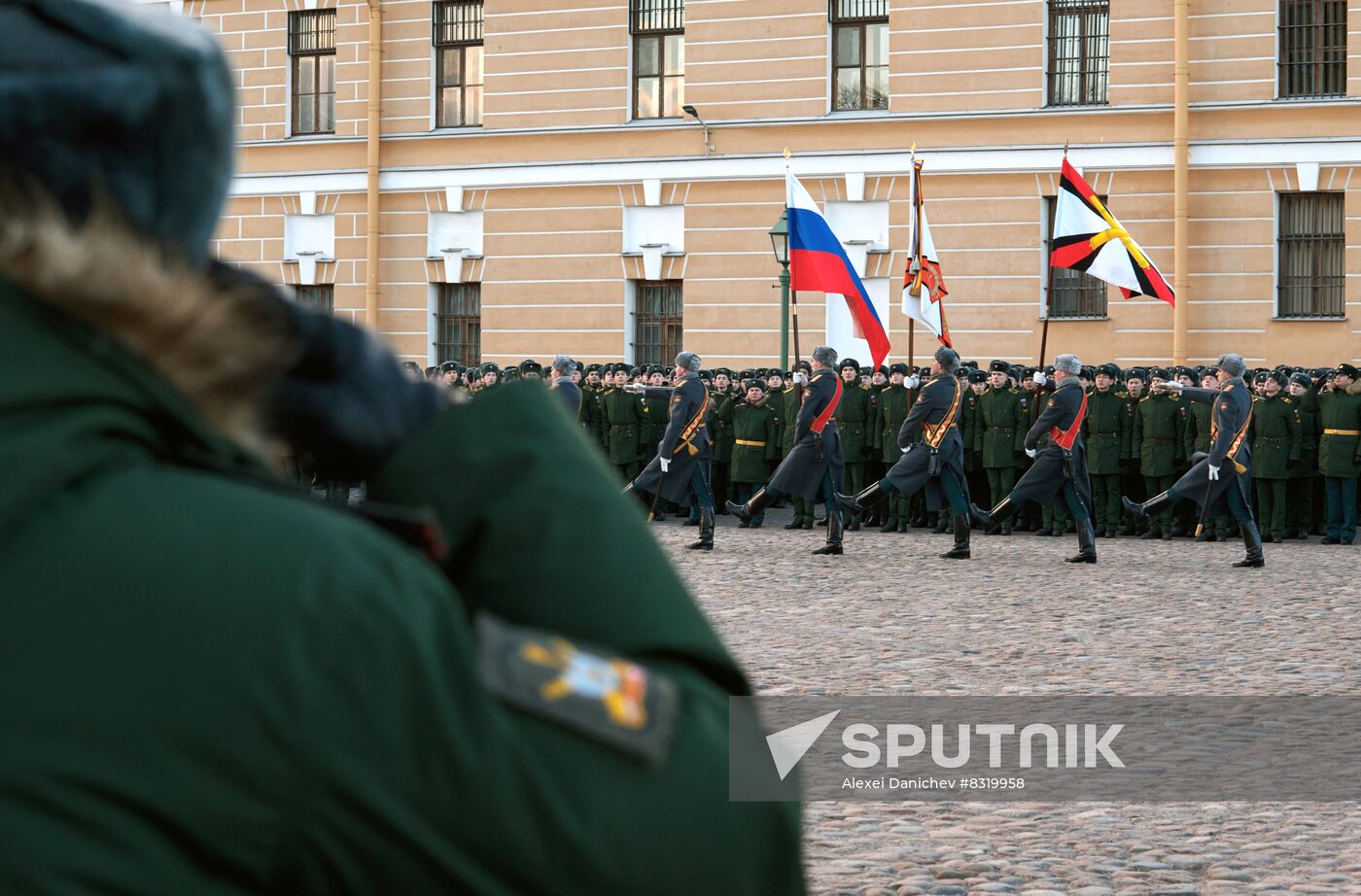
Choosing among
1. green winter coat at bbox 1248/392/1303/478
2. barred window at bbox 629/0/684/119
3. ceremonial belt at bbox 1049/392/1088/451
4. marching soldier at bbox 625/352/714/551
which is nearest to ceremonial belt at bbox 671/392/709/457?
marching soldier at bbox 625/352/714/551

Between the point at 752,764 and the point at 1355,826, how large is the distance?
5287 mm

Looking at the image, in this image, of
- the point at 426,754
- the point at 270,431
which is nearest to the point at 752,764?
the point at 426,754

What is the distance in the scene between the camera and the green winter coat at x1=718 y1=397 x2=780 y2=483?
2309cm

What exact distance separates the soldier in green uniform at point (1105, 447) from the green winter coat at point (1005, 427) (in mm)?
723

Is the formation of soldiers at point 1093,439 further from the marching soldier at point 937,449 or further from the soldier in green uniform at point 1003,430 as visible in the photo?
the marching soldier at point 937,449

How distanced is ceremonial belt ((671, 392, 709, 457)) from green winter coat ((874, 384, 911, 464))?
373 centimetres

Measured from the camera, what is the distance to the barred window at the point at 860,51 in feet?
92.5

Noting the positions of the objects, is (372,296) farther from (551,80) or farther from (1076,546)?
(1076,546)

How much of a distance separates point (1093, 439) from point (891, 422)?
233 centimetres

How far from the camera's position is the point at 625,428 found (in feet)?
79.4

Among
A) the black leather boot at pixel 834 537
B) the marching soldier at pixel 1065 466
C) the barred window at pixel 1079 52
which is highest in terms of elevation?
the barred window at pixel 1079 52

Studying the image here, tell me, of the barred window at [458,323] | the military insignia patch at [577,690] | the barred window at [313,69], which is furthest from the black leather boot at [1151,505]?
the military insignia patch at [577,690]

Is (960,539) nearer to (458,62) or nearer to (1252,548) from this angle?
(1252,548)

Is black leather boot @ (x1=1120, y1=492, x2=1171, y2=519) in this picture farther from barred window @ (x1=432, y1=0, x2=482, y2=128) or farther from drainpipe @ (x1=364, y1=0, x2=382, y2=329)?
drainpipe @ (x1=364, y1=0, x2=382, y2=329)
